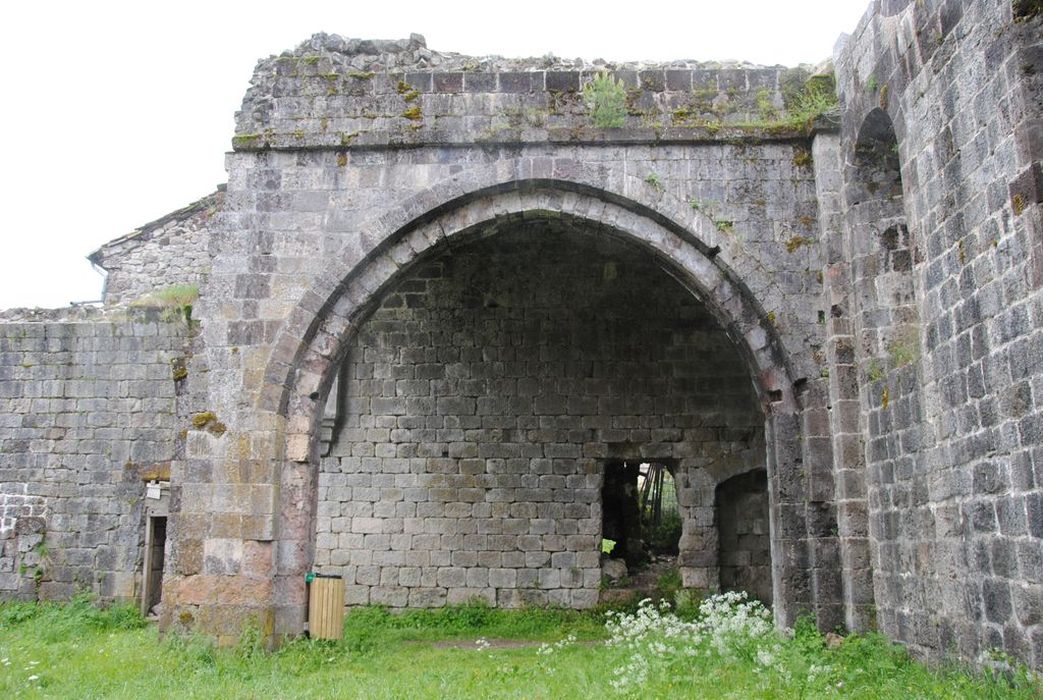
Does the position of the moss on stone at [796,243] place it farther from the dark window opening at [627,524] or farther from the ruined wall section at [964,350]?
the dark window opening at [627,524]

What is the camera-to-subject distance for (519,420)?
38.1ft

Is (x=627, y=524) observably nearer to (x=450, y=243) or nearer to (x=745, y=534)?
(x=745, y=534)

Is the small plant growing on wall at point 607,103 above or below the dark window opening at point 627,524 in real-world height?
above

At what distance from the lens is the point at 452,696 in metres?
6.16

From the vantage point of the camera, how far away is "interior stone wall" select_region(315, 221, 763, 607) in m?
11.2

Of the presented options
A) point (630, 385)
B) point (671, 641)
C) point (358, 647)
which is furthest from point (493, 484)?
point (671, 641)

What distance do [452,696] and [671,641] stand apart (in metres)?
1.95

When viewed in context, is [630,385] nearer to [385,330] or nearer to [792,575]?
[385,330]

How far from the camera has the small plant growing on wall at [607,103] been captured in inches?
327

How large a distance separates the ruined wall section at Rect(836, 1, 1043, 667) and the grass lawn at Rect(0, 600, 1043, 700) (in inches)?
17.5

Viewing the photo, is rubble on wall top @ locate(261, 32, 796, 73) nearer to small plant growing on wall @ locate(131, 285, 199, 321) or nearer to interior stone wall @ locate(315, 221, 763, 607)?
interior stone wall @ locate(315, 221, 763, 607)

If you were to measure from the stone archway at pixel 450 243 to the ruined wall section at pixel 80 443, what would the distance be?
390 centimetres

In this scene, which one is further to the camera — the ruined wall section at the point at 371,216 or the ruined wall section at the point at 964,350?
the ruined wall section at the point at 371,216

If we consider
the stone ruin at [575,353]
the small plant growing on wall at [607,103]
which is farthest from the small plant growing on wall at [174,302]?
the small plant growing on wall at [607,103]
